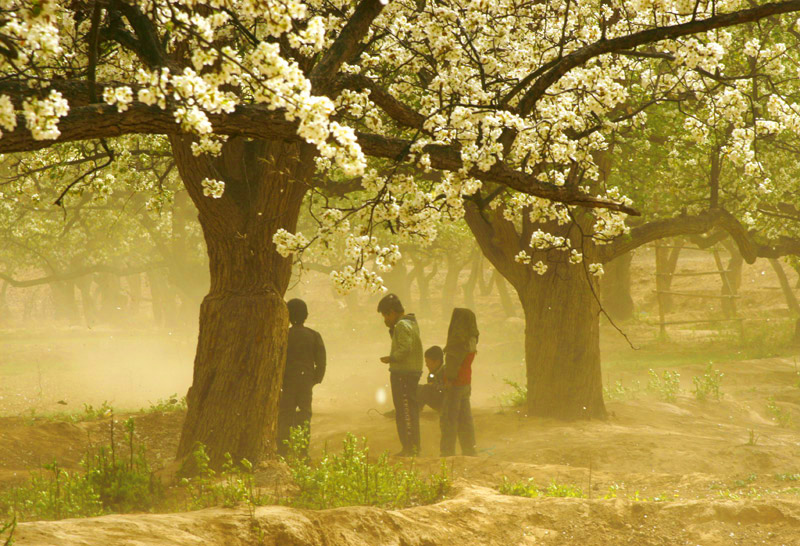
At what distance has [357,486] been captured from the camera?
6965 mm

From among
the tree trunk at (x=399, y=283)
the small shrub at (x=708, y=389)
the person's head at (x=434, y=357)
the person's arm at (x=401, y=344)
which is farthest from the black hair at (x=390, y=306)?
the tree trunk at (x=399, y=283)

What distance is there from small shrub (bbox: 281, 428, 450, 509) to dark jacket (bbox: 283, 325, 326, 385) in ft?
10.9

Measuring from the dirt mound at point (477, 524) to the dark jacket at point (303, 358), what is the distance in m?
4.04

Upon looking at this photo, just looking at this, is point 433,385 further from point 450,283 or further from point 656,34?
point 450,283

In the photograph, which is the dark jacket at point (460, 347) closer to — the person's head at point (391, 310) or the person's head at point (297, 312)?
the person's head at point (391, 310)

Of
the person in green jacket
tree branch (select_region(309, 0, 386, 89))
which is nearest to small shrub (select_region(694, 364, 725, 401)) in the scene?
the person in green jacket

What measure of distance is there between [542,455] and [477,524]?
4647mm

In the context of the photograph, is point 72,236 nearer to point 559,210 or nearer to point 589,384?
point 589,384

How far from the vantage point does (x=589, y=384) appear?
13.3m

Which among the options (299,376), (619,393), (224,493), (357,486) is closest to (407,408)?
(299,376)

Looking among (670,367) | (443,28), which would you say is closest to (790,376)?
(670,367)

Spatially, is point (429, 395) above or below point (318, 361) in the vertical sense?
below

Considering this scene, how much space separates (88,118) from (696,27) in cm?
482

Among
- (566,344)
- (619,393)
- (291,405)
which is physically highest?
(566,344)
